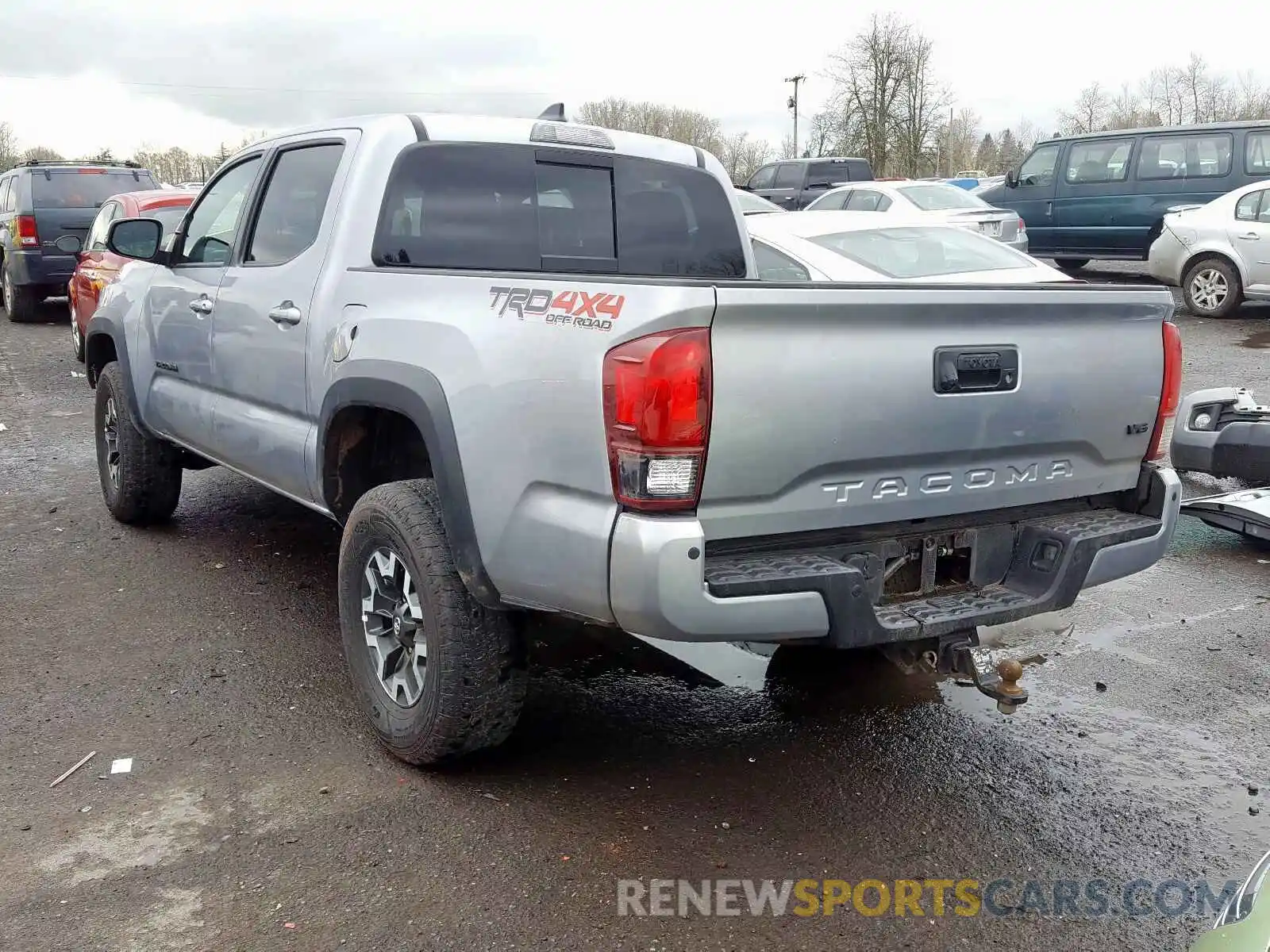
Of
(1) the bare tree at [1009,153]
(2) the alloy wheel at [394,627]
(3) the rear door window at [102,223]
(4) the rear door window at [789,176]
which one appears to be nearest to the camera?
(2) the alloy wheel at [394,627]

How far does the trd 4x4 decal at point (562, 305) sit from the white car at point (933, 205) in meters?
11.6

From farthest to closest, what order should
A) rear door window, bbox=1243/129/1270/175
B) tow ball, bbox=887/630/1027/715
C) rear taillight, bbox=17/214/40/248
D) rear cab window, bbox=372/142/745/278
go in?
1. rear taillight, bbox=17/214/40/248
2. rear door window, bbox=1243/129/1270/175
3. rear cab window, bbox=372/142/745/278
4. tow ball, bbox=887/630/1027/715

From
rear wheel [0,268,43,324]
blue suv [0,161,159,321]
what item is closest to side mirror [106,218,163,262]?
blue suv [0,161,159,321]

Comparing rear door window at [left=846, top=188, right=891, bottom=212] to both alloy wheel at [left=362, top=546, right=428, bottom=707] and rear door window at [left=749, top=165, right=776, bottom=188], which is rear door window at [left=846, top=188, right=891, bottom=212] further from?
alloy wheel at [left=362, top=546, right=428, bottom=707]

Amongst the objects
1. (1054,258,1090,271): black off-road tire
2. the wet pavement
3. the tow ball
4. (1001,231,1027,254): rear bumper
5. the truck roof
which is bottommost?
the wet pavement

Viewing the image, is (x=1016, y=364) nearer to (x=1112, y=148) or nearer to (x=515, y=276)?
(x=515, y=276)

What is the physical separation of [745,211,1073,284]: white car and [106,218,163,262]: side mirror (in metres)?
4.32

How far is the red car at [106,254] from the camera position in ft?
33.1

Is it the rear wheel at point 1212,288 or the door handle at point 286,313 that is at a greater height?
the door handle at point 286,313

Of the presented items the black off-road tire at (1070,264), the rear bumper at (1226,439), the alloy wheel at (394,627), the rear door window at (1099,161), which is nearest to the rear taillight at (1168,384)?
the alloy wheel at (394,627)

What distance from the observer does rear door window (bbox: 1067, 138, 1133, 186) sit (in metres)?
15.8

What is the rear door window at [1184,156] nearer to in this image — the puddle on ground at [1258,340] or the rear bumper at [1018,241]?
the rear bumper at [1018,241]

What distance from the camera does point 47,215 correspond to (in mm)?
14922

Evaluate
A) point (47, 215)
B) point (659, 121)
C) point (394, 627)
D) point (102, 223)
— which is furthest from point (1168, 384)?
point (659, 121)
